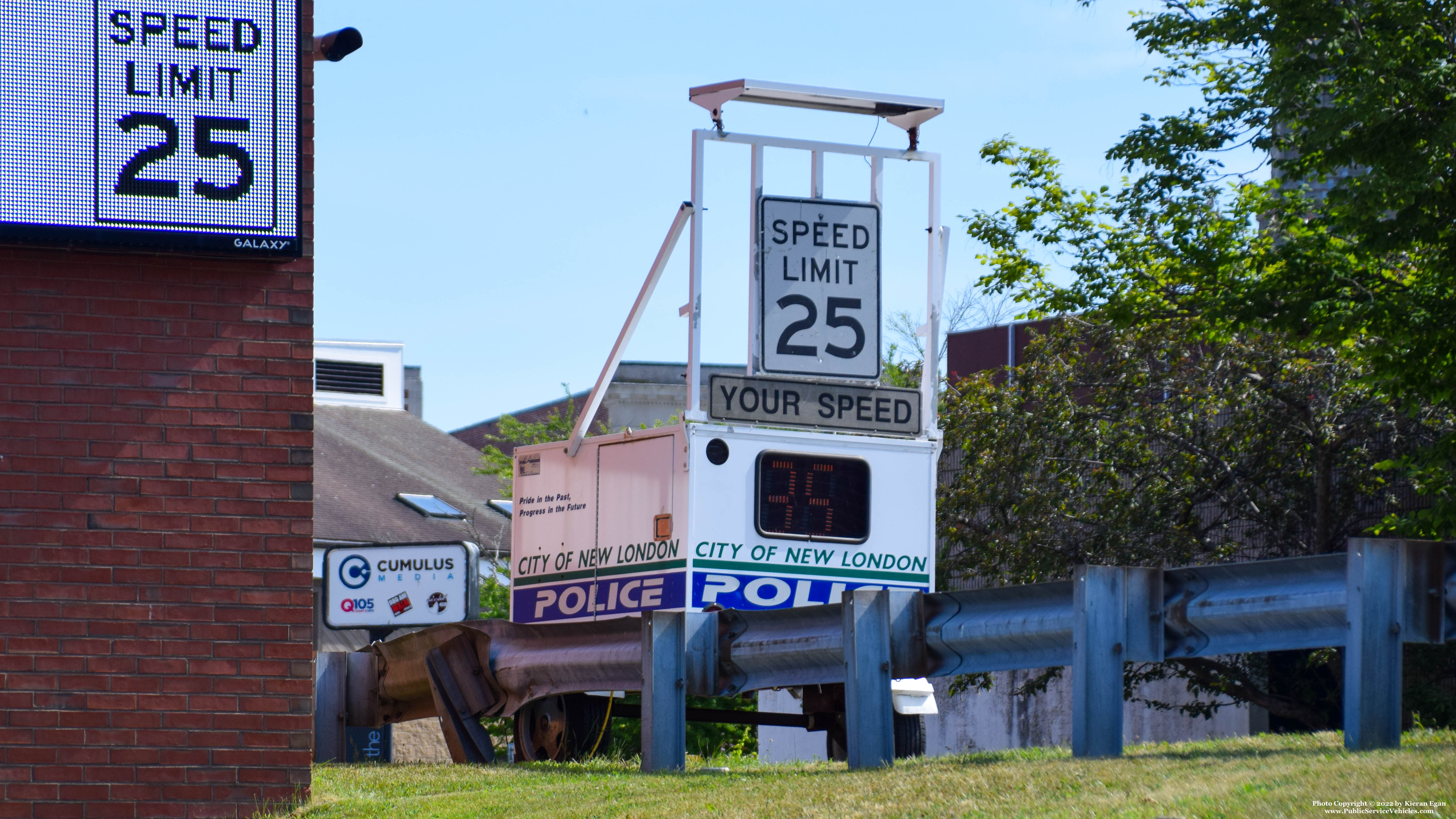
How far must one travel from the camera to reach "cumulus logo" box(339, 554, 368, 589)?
15.6 meters

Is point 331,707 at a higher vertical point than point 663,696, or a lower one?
lower

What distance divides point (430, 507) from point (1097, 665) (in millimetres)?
29501

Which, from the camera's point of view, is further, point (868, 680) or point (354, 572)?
point (354, 572)

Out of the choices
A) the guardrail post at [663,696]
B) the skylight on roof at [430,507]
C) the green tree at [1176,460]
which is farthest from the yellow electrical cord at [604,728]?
the skylight on roof at [430,507]

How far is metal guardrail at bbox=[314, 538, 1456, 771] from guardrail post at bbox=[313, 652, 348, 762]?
3025 millimetres

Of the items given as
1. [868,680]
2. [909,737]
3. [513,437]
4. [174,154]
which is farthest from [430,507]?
[868,680]

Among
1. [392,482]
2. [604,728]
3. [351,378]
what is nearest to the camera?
[604,728]

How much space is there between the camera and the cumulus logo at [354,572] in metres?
15.6

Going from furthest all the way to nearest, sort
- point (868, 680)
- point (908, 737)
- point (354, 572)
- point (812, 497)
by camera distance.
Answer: point (354, 572) < point (908, 737) < point (812, 497) < point (868, 680)

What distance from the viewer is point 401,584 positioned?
15.6 metres

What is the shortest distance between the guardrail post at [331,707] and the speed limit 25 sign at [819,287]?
13.1ft

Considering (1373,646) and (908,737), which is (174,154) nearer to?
(1373,646)

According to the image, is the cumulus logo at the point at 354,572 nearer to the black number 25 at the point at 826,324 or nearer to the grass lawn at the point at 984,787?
the black number 25 at the point at 826,324

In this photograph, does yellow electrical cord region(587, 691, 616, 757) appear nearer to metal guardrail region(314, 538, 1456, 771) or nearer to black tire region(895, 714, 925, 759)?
metal guardrail region(314, 538, 1456, 771)
